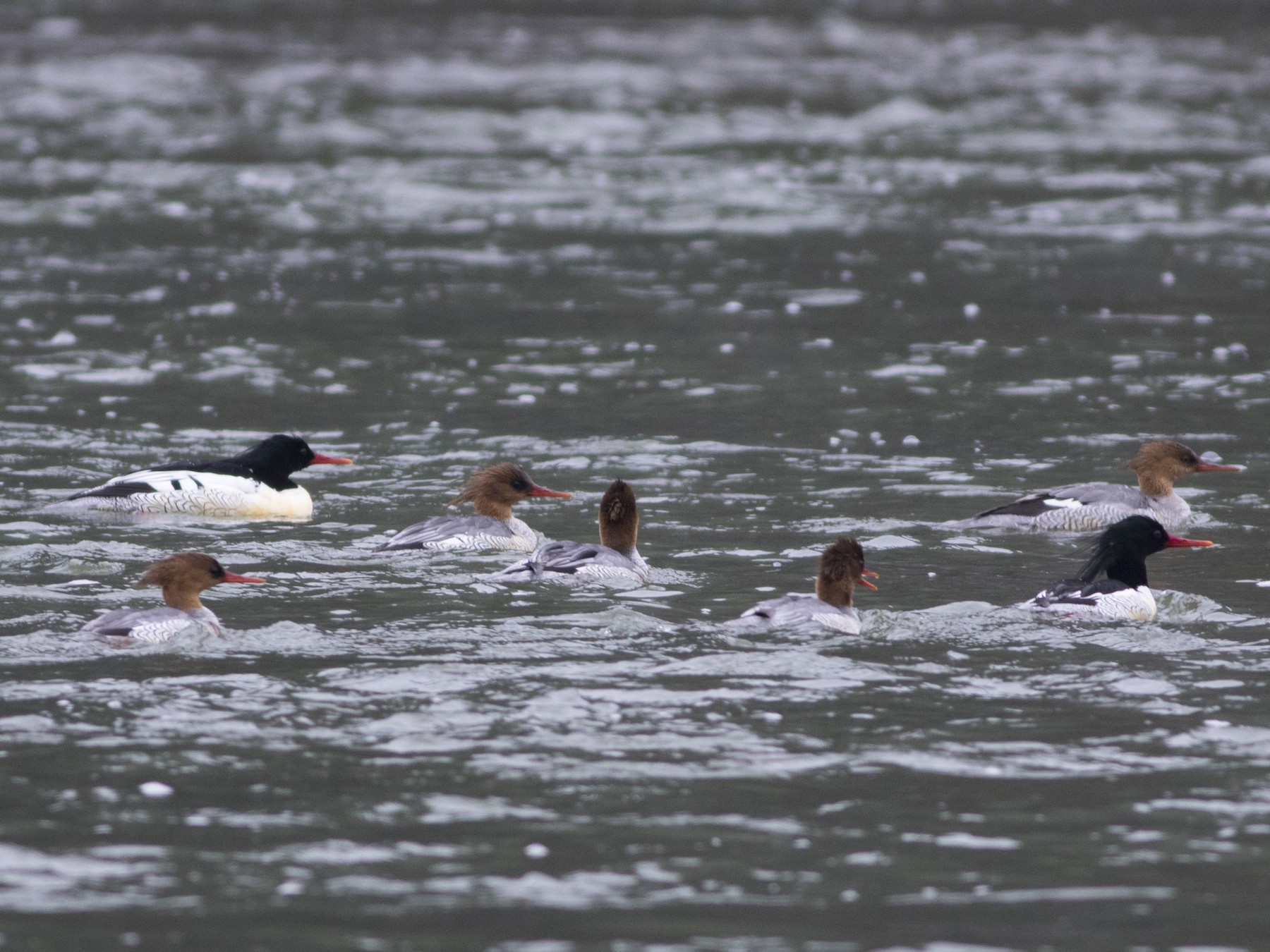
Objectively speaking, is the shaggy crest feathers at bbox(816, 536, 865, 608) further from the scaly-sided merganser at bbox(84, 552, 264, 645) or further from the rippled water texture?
→ the scaly-sided merganser at bbox(84, 552, 264, 645)

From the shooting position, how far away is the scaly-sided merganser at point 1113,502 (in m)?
13.9

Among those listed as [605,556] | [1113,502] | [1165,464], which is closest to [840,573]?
[605,556]

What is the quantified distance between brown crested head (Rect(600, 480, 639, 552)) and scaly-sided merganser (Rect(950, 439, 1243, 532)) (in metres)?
2.75

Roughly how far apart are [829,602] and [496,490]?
3396 mm

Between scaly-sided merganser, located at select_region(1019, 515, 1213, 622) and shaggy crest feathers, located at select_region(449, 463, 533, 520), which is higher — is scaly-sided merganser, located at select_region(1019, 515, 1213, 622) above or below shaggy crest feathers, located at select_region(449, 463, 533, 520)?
below

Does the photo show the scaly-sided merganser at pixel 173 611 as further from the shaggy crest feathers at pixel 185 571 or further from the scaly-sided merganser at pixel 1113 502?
the scaly-sided merganser at pixel 1113 502

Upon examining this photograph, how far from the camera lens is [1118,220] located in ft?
88.8

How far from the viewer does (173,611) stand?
1056 cm

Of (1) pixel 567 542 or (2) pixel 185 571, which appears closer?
(2) pixel 185 571

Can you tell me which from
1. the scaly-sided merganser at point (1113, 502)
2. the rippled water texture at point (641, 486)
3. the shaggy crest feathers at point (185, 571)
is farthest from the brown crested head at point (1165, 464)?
the shaggy crest feathers at point (185, 571)

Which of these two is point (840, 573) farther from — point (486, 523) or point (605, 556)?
point (486, 523)

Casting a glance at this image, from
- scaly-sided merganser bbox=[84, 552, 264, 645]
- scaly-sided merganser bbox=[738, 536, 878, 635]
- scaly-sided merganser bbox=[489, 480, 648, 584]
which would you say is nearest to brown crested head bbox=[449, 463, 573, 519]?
scaly-sided merganser bbox=[489, 480, 648, 584]

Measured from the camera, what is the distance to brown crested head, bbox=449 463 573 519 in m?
13.6

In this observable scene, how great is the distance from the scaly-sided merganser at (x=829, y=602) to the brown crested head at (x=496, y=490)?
2.99 metres
